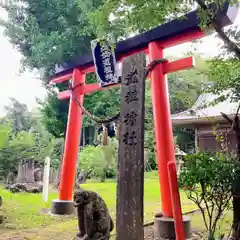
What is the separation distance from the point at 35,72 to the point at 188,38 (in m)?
7.61

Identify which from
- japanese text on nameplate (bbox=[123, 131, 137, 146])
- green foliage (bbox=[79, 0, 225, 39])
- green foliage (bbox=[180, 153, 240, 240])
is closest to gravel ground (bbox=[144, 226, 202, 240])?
green foliage (bbox=[180, 153, 240, 240])

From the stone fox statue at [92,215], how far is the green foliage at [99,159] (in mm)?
10672

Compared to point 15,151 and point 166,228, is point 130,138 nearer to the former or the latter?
point 166,228

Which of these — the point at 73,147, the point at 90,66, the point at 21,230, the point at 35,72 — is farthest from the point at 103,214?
the point at 35,72

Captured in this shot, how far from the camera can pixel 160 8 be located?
3211mm

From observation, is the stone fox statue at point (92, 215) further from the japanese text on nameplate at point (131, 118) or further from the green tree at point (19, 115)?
the green tree at point (19, 115)

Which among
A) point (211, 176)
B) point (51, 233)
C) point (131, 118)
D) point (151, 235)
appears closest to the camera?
point (211, 176)

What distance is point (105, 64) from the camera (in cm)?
568

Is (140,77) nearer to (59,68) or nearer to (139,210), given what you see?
(139,210)

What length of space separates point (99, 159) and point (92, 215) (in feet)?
37.3

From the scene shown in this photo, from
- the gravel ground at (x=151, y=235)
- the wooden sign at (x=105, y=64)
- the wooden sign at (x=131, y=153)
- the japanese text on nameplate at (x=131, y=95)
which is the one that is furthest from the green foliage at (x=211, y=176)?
the wooden sign at (x=105, y=64)

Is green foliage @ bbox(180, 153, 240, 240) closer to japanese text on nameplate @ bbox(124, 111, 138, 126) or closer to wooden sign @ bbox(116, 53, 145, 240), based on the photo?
wooden sign @ bbox(116, 53, 145, 240)

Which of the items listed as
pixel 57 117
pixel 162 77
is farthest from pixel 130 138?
pixel 57 117

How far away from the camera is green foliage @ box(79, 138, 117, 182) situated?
14.6 m
